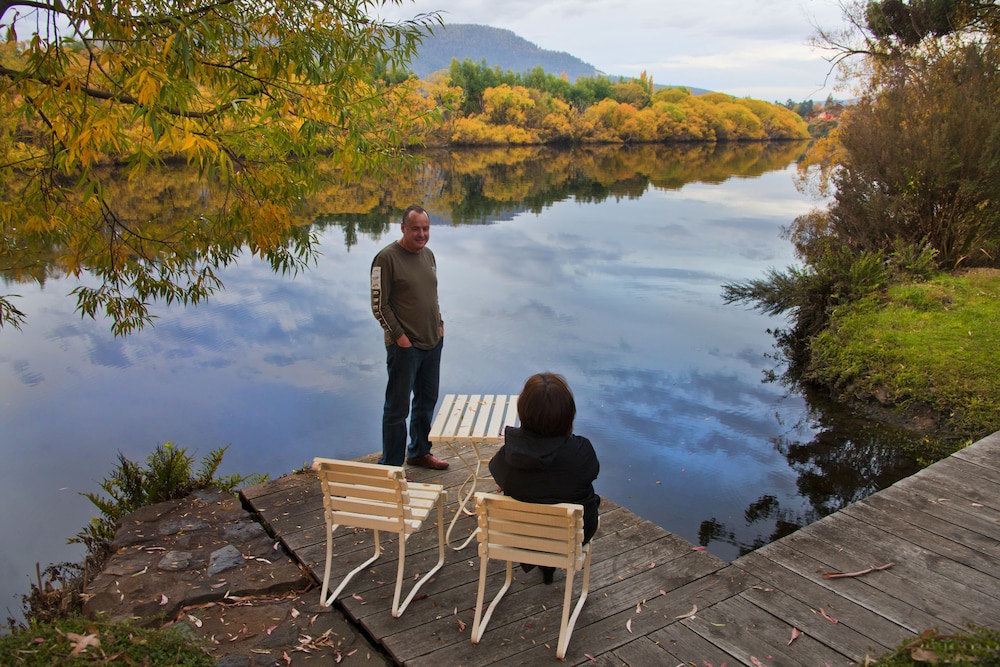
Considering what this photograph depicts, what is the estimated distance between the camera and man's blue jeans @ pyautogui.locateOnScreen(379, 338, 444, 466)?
4867 millimetres

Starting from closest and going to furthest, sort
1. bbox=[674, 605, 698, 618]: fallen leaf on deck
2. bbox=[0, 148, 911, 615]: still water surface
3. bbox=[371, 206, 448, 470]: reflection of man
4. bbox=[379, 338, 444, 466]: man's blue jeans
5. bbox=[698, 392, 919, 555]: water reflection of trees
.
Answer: bbox=[674, 605, 698, 618]: fallen leaf on deck < bbox=[371, 206, 448, 470]: reflection of man < bbox=[379, 338, 444, 466]: man's blue jeans < bbox=[698, 392, 919, 555]: water reflection of trees < bbox=[0, 148, 911, 615]: still water surface

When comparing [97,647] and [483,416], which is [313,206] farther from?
[97,647]

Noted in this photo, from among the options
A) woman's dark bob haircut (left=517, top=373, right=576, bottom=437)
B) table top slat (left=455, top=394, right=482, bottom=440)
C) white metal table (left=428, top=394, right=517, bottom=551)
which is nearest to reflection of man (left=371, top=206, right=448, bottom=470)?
white metal table (left=428, top=394, right=517, bottom=551)

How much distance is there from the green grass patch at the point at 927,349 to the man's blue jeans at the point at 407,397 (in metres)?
5.66

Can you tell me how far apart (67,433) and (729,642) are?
8565 millimetres

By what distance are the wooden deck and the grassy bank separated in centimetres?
319

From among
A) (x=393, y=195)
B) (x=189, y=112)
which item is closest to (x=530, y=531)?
(x=189, y=112)

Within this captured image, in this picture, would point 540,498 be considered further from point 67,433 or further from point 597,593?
point 67,433

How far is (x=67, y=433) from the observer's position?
870cm

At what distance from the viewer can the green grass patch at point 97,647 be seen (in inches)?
99.8

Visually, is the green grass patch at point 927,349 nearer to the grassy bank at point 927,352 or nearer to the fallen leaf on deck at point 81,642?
the grassy bank at point 927,352

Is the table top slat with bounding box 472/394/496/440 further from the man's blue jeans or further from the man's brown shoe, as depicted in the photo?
the man's brown shoe

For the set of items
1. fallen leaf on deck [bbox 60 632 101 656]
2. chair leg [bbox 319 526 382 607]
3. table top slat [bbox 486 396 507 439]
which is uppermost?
table top slat [bbox 486 396 507 439]

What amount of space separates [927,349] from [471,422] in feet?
22.6
